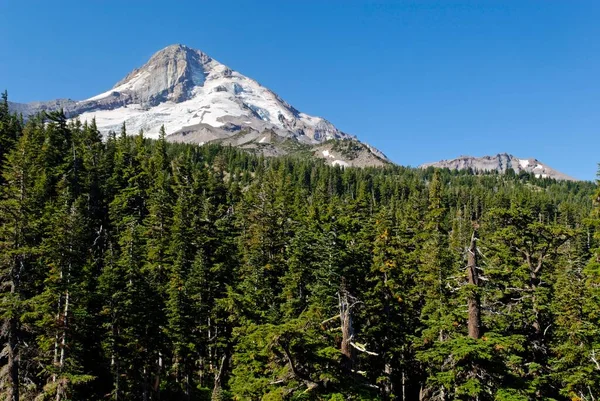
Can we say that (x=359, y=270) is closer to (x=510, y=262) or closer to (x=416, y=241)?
(x=510, y=262)

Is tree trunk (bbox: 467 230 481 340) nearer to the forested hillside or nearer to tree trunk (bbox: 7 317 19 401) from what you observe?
the forested hillside

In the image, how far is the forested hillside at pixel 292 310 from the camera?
71.2 feet

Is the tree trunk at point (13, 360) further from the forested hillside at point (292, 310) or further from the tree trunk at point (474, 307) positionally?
the tree trunk at point (474, 307)

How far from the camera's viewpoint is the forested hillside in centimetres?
2169

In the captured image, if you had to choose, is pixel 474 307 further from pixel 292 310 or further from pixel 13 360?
pixel 13 360

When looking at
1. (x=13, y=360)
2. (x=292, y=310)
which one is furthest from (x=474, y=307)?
(x=13, y=360)

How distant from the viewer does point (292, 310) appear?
35344mm

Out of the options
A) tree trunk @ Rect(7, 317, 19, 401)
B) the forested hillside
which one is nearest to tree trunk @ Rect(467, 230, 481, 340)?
the forested hillside

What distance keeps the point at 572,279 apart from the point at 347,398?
2421 cm

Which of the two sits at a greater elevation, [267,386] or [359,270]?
[359,270]

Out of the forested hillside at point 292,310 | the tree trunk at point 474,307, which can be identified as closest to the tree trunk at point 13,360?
the forested hillside at point 292,310

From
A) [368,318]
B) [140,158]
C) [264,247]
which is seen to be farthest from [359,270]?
[140,158]

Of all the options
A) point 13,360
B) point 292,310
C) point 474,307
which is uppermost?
point 474,307

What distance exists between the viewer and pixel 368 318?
35.6 meters
